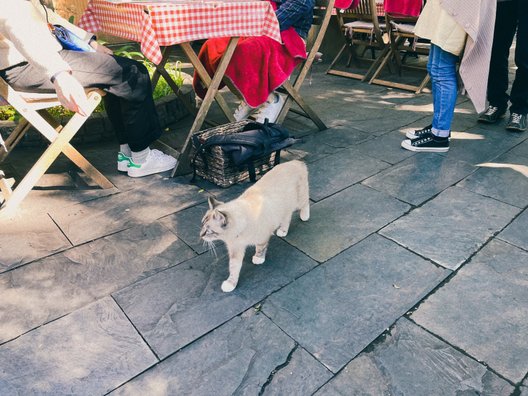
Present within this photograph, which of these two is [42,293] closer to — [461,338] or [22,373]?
[22,373]

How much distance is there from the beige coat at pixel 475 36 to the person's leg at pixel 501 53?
0.73 meters

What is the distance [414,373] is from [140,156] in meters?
2.47

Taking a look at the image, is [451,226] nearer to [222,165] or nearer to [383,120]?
[222,165]

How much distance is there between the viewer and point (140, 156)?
3207mm

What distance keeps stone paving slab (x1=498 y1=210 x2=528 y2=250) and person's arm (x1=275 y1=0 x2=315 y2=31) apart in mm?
2389

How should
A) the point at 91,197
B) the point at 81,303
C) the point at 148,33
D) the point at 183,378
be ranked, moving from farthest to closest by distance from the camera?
1. the point at 91,197
2. the point at 148,33
3. the point at 81,303
4. the point at 183,378

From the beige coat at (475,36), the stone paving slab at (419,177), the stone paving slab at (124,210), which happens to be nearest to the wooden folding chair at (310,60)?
the beige coat at (475,36)

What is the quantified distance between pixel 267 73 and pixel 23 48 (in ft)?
6.23

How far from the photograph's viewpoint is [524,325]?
183 cm

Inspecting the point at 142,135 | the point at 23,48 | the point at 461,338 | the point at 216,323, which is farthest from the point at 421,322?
the point at 23,48

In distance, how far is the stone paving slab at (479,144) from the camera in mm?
3463

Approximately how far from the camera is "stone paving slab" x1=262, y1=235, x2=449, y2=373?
179 cm

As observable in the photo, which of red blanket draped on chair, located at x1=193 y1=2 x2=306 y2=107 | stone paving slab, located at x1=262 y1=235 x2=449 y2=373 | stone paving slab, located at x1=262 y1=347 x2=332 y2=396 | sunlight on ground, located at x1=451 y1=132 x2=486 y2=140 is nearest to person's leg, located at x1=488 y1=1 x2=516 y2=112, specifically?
sunlight on ground, located at x1=451 y1=132 x2=486 y2=140

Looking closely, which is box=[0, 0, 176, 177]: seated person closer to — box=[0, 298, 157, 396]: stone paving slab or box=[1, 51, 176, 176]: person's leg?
box=[1, 51, 176, 176]: person's leg
